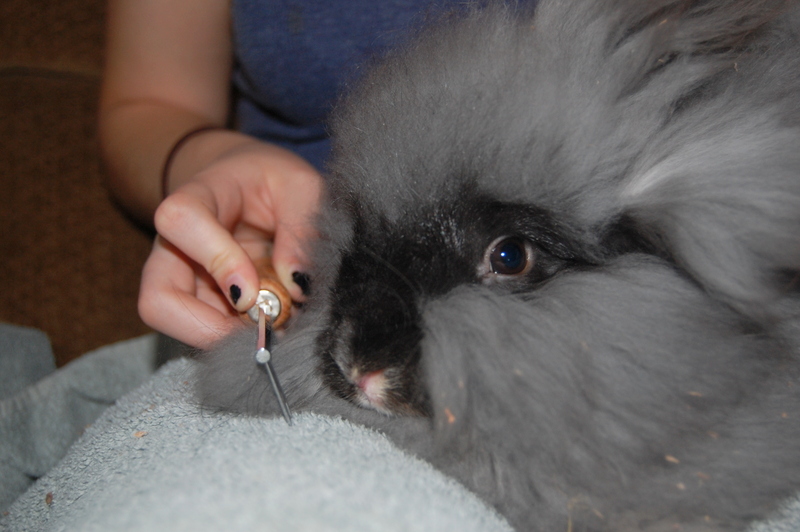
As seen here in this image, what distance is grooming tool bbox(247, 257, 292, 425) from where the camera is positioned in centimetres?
88

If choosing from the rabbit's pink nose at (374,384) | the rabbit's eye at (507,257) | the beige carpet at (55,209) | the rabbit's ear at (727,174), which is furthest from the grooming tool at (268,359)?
the beige carpet at (55,209)

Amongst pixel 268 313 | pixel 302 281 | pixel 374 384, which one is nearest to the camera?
pixel 374 384

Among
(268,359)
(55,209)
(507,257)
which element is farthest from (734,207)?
(55,209)

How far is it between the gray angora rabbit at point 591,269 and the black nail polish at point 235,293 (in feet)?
0.79

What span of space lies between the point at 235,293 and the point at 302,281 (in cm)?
14

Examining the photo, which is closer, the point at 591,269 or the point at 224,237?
the point at 591,269

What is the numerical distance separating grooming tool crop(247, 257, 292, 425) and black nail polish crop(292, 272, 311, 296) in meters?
0.03

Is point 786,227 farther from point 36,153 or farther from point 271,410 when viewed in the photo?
point 36,153

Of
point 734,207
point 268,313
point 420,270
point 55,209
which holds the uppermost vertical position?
point 734,207

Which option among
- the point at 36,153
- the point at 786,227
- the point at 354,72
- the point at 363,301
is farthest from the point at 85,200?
the point at 786,227

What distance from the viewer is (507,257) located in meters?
0.85

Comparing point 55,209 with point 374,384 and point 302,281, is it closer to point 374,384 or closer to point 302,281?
point 302,281

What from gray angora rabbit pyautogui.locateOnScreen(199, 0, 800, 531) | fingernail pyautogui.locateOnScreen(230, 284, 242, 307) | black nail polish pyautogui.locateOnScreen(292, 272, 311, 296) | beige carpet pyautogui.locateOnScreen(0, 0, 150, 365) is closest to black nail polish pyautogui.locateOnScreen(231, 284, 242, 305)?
fingernail pyautogui.locateOnScreen(230, 284, 242, 307)

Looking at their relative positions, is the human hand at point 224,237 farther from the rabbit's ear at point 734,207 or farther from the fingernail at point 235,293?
the rabbit's ear at point 734,207
